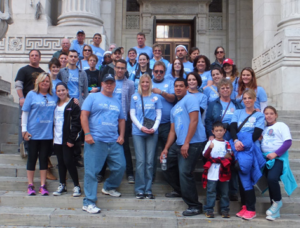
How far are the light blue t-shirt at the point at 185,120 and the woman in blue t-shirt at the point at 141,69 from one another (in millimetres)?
1493

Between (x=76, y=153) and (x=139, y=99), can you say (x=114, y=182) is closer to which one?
(x=76, y=153)

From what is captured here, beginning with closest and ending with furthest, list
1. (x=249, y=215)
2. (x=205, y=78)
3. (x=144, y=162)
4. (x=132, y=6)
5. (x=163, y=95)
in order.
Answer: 1. (x=249, y=215)
2. (x=144, y=162)
3. (x=163, y=95)
4. (x=205, y=78)
5. (x=132, y=6)

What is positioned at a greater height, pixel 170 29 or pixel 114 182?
pixel 170 29

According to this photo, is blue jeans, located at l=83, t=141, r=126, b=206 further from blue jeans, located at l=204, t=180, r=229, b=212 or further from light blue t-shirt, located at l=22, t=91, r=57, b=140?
blue jeans, located at l=204, t=180, r=229, b=212

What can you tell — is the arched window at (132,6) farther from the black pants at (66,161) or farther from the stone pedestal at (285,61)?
the black pants at (66,161)

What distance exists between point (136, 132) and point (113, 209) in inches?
50.7

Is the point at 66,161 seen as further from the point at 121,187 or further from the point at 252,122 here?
the point at 252,122

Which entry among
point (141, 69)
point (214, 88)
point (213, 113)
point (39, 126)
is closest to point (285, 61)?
point (214, 88)

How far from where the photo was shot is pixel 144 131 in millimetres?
5285

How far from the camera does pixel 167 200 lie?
207 inches

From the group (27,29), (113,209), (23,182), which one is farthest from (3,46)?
(113,209)

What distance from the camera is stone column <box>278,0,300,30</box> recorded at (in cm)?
988

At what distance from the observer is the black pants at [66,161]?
17.4 feet

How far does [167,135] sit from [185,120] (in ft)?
2.28
